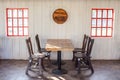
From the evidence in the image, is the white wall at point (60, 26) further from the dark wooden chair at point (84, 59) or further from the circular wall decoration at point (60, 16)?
the dark wooden chair at point (84, 59)

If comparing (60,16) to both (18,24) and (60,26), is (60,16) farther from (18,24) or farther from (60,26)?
(18,24)

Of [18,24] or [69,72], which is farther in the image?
[18,24]

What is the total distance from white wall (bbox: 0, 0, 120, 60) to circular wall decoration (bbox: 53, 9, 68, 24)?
0.12 metres

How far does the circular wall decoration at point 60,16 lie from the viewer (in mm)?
7613

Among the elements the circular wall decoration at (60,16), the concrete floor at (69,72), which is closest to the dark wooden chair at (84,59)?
the concrete floor at (69,72)

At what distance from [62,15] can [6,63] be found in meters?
2.55

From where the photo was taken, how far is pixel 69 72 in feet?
20.9

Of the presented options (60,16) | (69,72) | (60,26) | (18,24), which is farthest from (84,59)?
(18,24)

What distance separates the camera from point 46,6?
7.62 metres

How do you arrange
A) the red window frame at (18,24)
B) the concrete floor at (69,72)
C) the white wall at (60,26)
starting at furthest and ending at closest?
the red window frame at (18,24) < the white wall at (60,26) < the concrete floor at (69,72)

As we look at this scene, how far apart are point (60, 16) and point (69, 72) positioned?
2.21 meters

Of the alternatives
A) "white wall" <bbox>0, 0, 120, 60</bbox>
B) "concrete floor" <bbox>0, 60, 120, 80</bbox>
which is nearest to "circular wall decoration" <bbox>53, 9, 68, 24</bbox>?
"white wall" <bbox>0, 0, 120, 60</bbox>

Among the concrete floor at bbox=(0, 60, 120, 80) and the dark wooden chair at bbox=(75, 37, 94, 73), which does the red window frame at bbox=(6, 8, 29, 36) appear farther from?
the dark wooden chair at bbox=(75, 37, 94, 73)

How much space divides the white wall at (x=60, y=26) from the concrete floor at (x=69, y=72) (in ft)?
1.51
